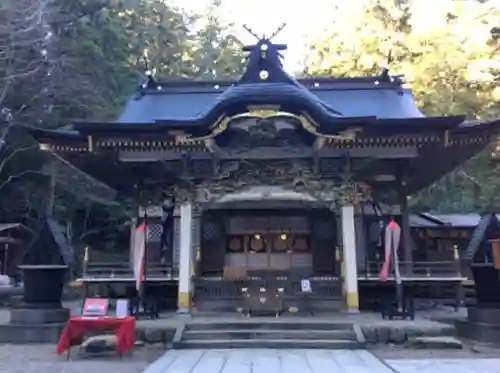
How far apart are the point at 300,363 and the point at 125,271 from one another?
6.27 meters

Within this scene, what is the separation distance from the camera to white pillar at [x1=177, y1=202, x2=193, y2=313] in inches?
433

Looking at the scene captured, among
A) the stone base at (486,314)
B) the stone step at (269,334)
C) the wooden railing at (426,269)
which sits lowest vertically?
the stone step at (269,334)

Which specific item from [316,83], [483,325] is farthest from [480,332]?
[316,83]

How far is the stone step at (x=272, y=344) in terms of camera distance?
853cm

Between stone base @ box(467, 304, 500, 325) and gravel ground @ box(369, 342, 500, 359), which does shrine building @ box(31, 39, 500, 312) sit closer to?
stone base @ box(467, 304, 500, 325)

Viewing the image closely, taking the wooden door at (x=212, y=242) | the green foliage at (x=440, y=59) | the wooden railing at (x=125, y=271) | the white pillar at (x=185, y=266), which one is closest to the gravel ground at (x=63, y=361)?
the white pillar at (x=185, y=266)

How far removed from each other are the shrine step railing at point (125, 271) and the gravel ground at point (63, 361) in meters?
2.79

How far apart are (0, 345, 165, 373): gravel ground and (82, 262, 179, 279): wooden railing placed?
283 centimetres

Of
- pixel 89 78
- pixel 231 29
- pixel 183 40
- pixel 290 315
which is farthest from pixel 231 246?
pixel 231 29

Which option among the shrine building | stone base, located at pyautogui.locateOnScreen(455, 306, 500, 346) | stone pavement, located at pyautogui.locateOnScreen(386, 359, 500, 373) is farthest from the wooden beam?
stone pavement, located at pyautogui.locateOnScreen(386, 359, 500, 373)

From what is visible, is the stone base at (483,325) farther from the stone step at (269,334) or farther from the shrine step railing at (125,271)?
the shrine step railing at (125,271)

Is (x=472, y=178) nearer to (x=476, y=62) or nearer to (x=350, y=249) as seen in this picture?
(x=476, y=62)

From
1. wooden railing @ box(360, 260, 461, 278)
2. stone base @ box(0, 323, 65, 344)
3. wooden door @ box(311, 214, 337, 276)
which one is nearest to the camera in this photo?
stone base @ box(0, 323, 65, 344)

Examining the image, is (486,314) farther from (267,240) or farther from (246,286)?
(267,240)
